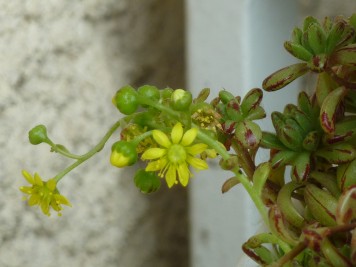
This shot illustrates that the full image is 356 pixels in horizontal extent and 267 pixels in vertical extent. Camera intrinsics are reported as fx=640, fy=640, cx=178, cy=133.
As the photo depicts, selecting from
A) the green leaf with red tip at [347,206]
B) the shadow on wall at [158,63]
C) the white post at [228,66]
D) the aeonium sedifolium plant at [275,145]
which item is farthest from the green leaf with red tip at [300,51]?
the shadow on wall at [158,63]

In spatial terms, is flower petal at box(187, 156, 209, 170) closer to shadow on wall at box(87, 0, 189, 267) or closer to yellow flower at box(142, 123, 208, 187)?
yellow flower at box(142, 123, 208, 187)

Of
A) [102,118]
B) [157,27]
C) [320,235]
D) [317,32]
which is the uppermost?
[157,27]

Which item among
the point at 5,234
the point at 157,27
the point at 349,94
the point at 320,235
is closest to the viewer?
the point at 320,235

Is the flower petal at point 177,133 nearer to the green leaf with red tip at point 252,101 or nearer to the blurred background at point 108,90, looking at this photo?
the green leaf with red tip at point 252,101

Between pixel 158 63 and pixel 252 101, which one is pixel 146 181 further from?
pixel 158 63

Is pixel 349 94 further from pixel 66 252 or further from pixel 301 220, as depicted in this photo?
pixel 66 252

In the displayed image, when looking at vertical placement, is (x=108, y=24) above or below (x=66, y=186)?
above

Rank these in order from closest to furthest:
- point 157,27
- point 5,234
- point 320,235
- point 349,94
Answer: point 320,235 < point 349,94 < point 5,234 < point 157,27

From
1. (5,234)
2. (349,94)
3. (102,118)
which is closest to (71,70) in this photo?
(102,118)
